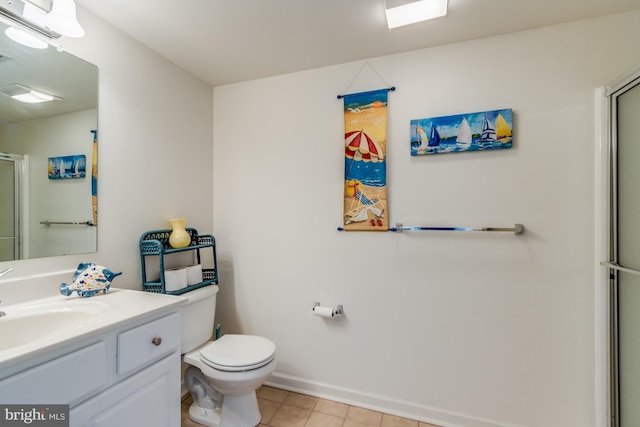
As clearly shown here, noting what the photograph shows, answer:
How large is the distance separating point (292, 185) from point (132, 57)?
3.93 ft

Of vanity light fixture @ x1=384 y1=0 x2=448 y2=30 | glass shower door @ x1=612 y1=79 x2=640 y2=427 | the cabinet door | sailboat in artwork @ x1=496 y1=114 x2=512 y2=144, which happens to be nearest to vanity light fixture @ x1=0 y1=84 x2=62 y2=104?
the cabinet door

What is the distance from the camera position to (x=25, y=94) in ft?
4.18

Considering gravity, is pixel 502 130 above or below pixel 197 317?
above

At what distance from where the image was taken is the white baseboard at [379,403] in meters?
1.71

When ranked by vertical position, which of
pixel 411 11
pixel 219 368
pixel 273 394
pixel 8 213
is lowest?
pixel 273 394

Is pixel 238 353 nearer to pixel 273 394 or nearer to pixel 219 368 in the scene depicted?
pixel 219 368

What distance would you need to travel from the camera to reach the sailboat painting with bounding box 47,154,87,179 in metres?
1.36

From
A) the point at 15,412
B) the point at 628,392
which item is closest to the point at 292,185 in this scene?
the point at 15,412

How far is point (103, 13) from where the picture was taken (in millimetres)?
1505

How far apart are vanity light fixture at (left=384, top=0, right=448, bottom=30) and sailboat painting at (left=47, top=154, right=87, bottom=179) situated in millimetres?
1663

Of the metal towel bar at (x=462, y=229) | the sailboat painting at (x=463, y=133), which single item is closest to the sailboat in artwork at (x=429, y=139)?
the sailboat painting at (x=463, y=133)

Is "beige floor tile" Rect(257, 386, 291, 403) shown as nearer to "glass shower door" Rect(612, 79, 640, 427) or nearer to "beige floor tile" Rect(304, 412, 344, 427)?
"beige floor tile" Rect(304, 412, 344, 427)

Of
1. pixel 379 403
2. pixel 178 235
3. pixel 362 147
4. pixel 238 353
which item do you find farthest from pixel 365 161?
pixel 379 403

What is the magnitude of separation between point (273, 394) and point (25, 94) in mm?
2146
